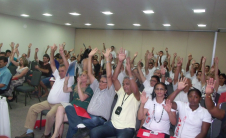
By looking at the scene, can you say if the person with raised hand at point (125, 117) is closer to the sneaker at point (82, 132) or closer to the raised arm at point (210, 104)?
the sneaker at point (82, 132)

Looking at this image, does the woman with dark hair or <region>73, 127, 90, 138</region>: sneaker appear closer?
<region>73, 127, 90, 138</region>: sneaker

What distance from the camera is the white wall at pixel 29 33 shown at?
8.77 metres

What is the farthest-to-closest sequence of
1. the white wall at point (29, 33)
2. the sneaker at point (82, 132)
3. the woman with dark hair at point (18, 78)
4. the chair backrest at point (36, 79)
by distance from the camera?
the white wall at point (29, 33) → the chair backrest at point (36, 79) → the woman with dark hair at point (18, 78) → the sneaker at point (82, 132)

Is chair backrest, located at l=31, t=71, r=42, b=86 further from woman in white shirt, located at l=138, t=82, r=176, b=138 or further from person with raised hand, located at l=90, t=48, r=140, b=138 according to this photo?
woman in white shirt, located at l=138, t=82, r=176, b=138

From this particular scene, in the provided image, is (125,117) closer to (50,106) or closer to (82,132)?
(82,132)

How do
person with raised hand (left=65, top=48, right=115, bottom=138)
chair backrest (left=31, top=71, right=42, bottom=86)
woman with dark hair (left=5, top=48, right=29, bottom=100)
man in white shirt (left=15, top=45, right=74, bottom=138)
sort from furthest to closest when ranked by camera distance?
1. chair backrest (left=31, top=71, right=42, bottom=86)
2. woman with dark hair (left=5, top=48, right=29, bottom=100)
3. man in white shirt (left=15, top=45, right=74, bottom=138)
4. person with raised hand (left=65, top=48, right=115, bottom=138)

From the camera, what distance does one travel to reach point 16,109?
459cm

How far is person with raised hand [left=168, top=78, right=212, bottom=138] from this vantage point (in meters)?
2.29

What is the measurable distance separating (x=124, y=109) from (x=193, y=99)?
921mm

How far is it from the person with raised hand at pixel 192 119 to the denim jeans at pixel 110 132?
603 millimetres

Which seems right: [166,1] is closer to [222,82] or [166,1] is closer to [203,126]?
[222,82]

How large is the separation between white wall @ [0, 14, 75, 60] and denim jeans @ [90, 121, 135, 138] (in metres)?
7.92

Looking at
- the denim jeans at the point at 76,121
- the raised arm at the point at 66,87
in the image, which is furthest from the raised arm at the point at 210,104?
the raised arm at the point at 66,87

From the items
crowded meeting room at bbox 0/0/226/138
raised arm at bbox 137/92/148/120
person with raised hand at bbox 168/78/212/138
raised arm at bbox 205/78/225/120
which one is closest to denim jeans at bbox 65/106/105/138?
crowded meeting room at bbox 0/0/226/138
